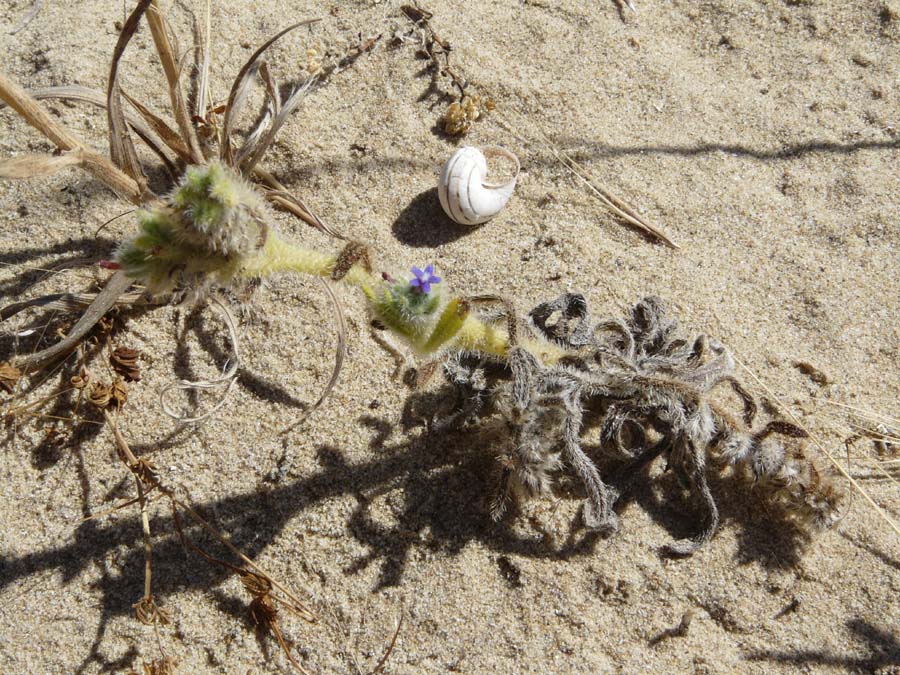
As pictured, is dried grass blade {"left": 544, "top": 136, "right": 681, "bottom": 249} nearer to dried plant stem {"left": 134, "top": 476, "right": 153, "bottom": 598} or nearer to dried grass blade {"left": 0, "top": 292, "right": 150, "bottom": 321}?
dried grass blade {"left": 0, "top": 292, "right": 150, "bottom": 321}

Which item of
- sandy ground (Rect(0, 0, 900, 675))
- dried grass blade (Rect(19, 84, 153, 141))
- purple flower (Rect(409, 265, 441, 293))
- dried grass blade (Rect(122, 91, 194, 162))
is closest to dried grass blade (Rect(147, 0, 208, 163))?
dried grass blade (Rect(122, 91, 194, 162))

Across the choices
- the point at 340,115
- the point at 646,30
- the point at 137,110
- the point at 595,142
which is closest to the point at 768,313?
the point at 595,142

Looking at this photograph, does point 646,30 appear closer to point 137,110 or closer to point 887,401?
point 887,401

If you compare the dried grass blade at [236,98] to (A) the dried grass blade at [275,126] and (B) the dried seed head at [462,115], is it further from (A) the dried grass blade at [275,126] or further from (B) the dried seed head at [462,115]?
(B) the dried seed head at [462,115]

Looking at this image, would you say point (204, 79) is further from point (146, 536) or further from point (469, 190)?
point (146, 536)

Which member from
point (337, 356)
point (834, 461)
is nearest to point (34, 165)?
point (337, 356)

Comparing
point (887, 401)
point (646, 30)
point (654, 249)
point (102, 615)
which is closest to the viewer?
point (102, 615)
